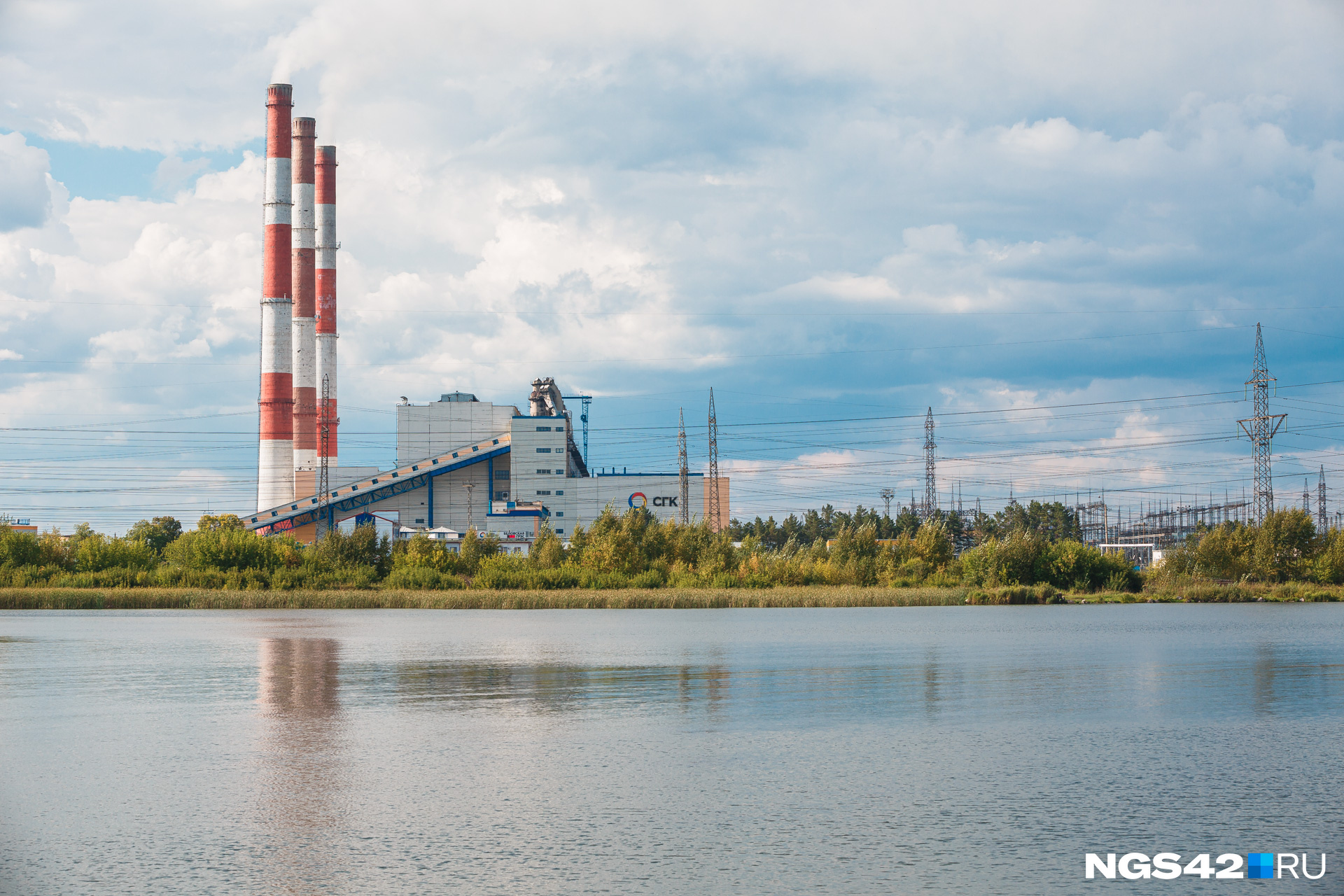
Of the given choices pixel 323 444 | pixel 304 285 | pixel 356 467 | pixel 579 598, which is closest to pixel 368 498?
pixel 356 467

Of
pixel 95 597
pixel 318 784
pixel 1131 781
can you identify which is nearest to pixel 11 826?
pixel 318 784

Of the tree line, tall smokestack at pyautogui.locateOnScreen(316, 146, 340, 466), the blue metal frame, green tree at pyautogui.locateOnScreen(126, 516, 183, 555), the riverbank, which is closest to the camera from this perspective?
the riverbank

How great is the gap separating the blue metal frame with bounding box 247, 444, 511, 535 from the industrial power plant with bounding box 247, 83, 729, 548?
14 centimetres

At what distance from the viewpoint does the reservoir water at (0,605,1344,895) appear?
24.8ft

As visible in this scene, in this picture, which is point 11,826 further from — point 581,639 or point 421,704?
point 581,639

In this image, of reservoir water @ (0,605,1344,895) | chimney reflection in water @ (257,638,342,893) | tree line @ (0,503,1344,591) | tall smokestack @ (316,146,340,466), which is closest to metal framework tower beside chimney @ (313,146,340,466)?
tall smokestack @ (316,146,340,466)

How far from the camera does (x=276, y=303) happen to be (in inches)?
3142

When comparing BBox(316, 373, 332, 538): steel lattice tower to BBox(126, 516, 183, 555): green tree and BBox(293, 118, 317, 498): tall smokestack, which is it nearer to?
BBox(293, 118, 317, 498): tall smokestack

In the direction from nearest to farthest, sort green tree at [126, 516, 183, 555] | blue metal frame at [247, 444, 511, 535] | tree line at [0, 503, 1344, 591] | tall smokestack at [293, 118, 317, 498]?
tree line at [0, 503, 1344, 591] → tall smokestack at [293, 118, 317, 498] → blue metal frame at [247, 444, 511, 535] → green tree at [126, 516, 183, 555]

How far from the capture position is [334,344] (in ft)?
285

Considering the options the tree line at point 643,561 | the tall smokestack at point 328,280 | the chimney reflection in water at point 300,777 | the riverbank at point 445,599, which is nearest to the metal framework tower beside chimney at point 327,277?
the tall smokestack at point 328,280

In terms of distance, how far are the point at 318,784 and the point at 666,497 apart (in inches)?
3827

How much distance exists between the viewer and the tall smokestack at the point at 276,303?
262ft

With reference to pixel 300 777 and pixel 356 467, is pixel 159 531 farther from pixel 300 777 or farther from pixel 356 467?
pixel 300 777
